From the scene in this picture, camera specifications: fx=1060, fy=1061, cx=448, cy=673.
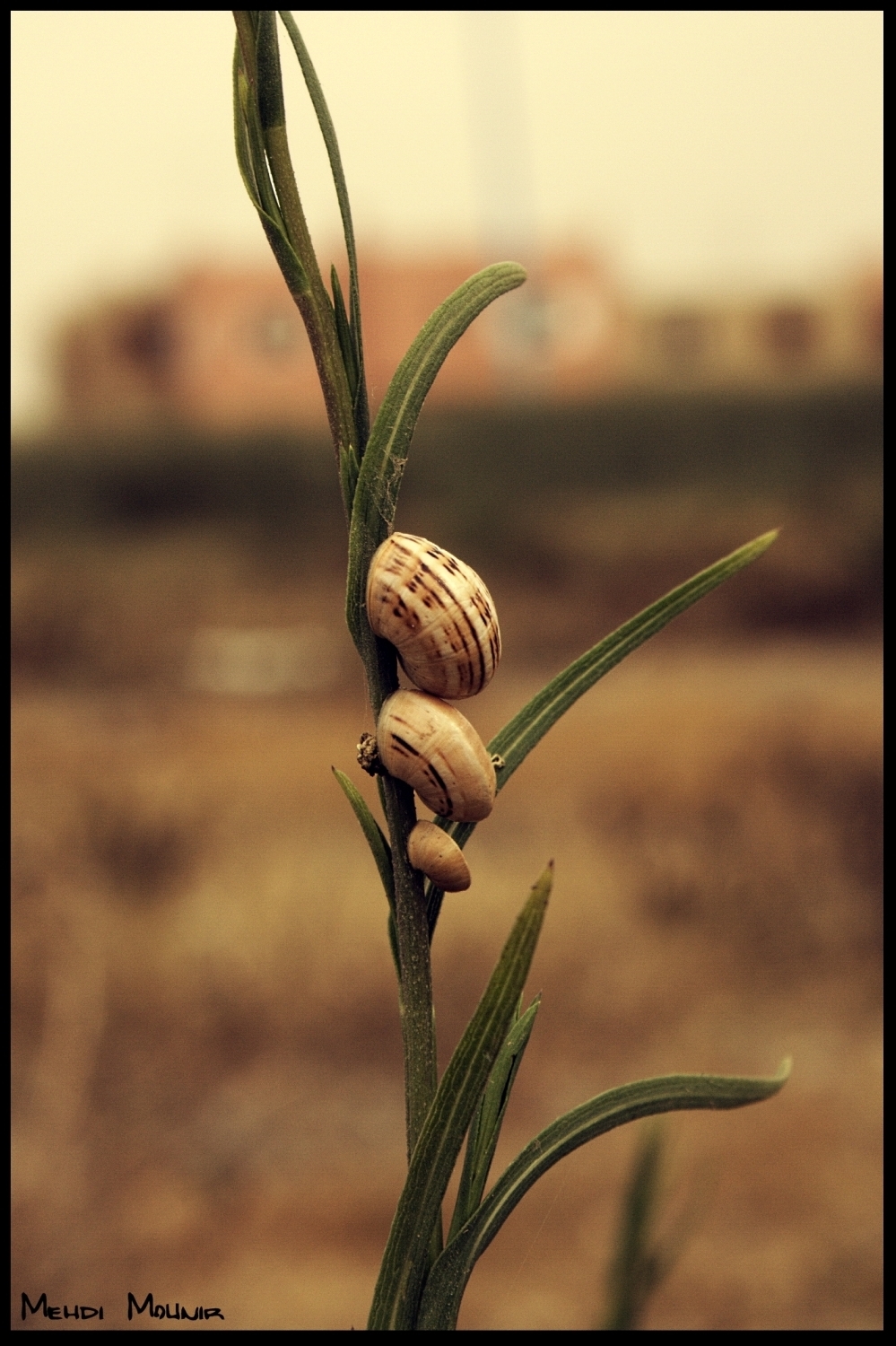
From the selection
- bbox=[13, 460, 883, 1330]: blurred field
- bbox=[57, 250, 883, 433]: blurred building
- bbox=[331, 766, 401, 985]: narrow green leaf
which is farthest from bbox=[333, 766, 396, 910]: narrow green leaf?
bbox=[57, 250, 883, 433]: blurred building

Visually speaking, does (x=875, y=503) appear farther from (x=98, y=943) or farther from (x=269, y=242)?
(x=269, y=242)

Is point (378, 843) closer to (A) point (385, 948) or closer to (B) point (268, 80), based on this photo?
(B) point (268, 80)

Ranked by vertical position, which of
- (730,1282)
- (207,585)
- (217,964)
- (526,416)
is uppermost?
(526,416)

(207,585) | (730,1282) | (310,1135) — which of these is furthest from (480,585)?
(207,585)

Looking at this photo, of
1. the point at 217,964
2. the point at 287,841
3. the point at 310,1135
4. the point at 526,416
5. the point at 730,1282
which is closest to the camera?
the point at 730,1282

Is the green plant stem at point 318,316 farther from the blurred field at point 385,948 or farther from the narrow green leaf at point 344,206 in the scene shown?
the blurred field at point 385,948

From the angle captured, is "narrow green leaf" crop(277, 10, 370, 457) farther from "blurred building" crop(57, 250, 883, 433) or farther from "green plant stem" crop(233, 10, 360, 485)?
"blurred building" crop(57, 250, 883, 433)

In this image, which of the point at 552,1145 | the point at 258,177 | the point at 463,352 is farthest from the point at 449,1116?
the point at 463,352
